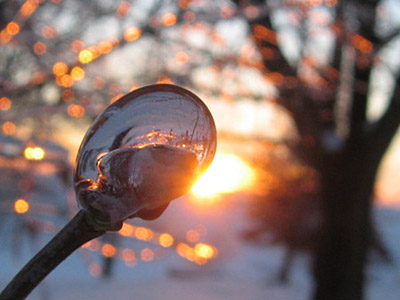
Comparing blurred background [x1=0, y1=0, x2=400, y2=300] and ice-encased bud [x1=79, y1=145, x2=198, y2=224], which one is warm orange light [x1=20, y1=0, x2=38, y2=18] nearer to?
blurred background [x1=0, y1=0, x2=400, y2=300]

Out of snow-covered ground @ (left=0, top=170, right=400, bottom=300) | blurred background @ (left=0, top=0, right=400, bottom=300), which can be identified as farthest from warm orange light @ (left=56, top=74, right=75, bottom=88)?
snow-covered ground @ (left=0, top=170, right=400, bottom=300)

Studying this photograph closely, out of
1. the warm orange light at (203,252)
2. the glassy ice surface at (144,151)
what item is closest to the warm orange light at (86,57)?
the warm orange light at (203,252)

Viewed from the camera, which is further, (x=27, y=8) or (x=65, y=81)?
(x=65, y=81)

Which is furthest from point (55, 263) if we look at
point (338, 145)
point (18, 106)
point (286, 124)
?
point (286, 124)

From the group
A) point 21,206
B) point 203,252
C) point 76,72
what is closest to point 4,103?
point 76,72

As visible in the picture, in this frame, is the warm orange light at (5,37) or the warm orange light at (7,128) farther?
the warm orange light at (7,128)

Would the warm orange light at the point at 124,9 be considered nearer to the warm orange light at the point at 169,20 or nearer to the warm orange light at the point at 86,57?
the warm orange light at the point at 169,20

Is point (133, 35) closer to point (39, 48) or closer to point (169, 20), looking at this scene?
point (169, 20)
